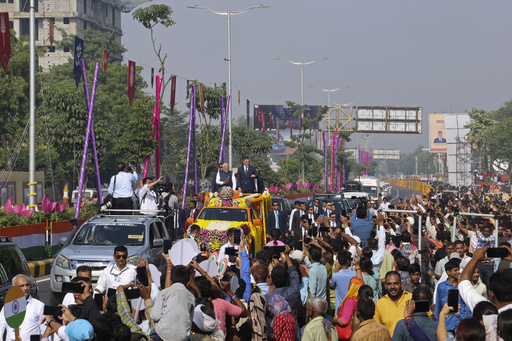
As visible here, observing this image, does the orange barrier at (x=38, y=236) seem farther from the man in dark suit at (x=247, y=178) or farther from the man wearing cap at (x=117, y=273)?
the man wearing cap at (x=117, y=273)

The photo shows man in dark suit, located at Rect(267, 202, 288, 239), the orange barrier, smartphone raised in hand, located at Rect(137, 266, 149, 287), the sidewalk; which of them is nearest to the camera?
smartphone raised in hand, located at Rect(137, 266, 149, 287)

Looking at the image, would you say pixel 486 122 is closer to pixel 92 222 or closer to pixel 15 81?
pixel 15 81

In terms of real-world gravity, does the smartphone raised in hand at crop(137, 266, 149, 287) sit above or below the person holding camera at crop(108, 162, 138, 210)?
below

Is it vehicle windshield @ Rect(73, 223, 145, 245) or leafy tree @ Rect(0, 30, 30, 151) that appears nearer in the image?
vehicle windshield @ Rect(73, 223, 145, 245)

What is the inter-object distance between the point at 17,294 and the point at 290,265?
369 cm

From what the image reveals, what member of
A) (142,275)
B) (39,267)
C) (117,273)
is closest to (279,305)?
(142,275)

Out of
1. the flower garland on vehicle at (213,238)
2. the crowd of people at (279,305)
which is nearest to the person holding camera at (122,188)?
the flower garland on vehicle at (213,238)

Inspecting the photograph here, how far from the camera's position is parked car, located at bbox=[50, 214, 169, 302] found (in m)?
14.7

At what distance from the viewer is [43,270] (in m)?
21.8

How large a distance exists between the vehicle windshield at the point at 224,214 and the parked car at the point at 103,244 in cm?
273

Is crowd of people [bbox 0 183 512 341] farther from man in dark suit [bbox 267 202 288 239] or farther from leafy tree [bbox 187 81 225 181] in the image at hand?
leafy tree [bbox 187 81 225 181]

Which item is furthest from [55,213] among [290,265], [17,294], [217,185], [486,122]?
[486,122]

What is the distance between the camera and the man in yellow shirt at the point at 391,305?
318 inches

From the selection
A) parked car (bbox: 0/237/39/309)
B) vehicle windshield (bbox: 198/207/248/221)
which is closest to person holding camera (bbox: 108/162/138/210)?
vehicle windshield (bbox: 198/207/248/221)
